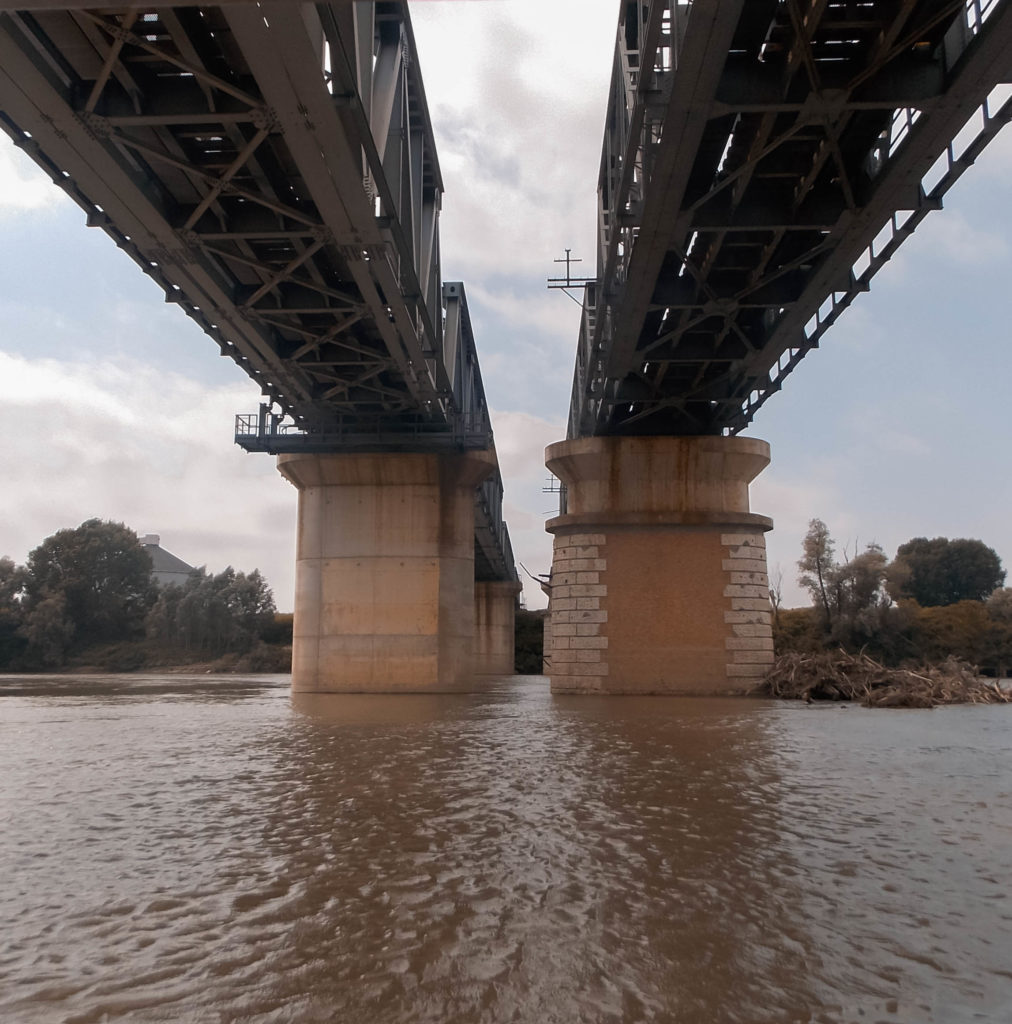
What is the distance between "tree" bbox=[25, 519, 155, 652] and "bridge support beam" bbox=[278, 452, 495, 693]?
59870 millimetres

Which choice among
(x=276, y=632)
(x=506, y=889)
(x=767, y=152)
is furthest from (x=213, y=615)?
(x=506, y=889)

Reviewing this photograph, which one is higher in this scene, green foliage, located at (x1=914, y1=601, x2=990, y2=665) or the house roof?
the house roof

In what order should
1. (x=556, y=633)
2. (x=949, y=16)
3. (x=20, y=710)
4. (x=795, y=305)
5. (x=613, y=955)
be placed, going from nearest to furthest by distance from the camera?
(x=613, y=955) < (x=949, y=16) < (x=795, y=305) < (x=20, y=710) < (x=556, y=633)

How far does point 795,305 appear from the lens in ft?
56.7

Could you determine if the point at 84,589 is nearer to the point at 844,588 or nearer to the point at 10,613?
the point at 10,613

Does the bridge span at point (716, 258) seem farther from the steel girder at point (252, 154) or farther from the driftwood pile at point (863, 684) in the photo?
the steel girder at point (252, 154)

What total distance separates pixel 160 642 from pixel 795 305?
7609cm

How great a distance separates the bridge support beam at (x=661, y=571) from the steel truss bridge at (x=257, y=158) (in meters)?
6.10

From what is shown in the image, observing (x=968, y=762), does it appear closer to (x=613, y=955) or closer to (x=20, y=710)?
(x=613, y=955)

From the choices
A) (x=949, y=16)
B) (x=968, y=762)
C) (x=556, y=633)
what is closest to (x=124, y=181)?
(x=949, y=16)

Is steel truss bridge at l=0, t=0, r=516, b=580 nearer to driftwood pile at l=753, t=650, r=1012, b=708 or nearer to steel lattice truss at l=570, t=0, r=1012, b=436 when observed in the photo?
steel lattice truss at l=570, t=0, r=1012, b=436

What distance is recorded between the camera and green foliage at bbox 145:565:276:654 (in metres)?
80.6

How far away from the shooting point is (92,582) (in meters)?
84.8

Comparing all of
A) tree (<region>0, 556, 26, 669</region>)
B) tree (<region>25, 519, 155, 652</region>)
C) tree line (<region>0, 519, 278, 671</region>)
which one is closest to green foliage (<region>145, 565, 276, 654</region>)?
tree line (<region>0, 519, 278, 671</region>)
